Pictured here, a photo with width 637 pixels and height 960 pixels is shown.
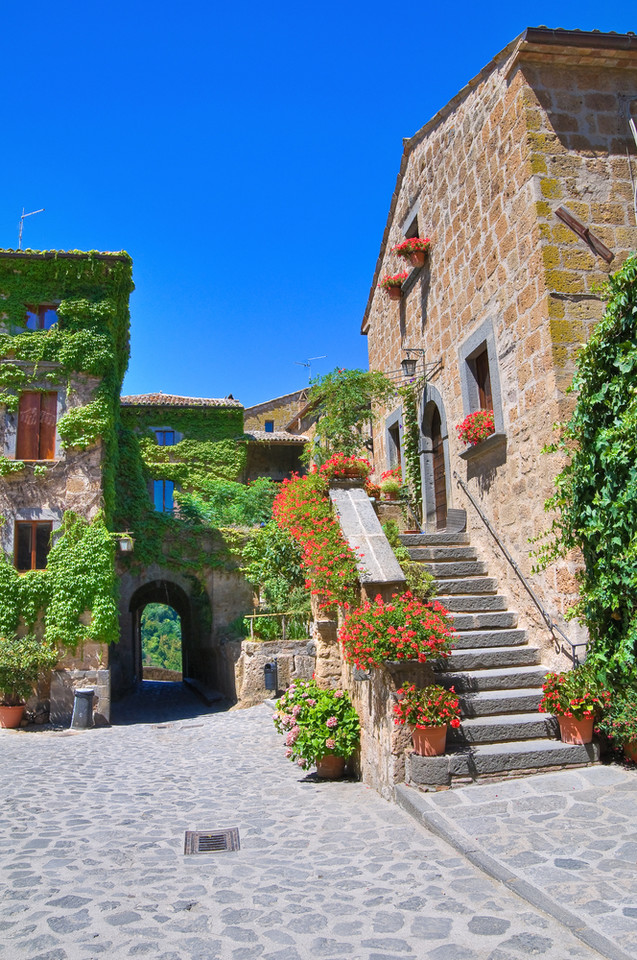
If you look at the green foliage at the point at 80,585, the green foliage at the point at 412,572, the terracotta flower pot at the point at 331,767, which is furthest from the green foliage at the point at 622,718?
the green foliage at the point at 80,585

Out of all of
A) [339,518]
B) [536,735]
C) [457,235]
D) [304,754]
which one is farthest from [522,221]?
[304,754]

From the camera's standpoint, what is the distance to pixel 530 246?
7.15m

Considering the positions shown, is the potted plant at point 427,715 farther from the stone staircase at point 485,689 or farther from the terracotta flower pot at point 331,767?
the terracotta flower pot at point 331,767

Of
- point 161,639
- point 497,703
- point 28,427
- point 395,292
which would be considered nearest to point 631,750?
point 497,703

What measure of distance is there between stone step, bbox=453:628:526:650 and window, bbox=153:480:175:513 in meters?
16.9

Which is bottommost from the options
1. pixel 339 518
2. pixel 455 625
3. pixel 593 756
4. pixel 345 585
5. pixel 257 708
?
pixel 257 708

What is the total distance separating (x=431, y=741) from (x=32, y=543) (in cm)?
1150

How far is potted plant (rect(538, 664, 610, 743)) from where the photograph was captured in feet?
17.8

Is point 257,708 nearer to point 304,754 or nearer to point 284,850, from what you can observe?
point 304,754

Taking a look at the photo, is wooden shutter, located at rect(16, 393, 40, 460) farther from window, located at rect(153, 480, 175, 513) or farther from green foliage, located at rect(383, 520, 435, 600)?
green foliage, located at rect(383, 520, 435, 600)

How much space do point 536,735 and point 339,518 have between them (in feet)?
10.3

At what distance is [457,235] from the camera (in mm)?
9414

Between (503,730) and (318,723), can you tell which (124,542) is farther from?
(503,730)

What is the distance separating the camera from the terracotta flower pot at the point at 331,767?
6.58m
